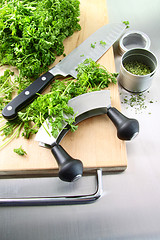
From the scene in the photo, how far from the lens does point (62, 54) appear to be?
4.61ft

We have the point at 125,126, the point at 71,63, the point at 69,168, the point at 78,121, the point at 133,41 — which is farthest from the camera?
the point at 133,41

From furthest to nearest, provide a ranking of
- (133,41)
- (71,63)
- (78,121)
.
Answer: (133,41)
(71,63)
(78,121)

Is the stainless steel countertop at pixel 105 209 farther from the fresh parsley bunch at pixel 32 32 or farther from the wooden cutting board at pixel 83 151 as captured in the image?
the fresh parsley bunch at pixel 32 32

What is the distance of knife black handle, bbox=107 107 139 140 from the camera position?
1031 mm

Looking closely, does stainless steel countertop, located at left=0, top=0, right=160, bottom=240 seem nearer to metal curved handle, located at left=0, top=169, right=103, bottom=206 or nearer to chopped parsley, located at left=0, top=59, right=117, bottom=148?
metal curved handle, located at left=0, top=169, right=103, bottom=206

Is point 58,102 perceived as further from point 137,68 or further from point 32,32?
point 137,68

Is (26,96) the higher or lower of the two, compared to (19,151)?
higher

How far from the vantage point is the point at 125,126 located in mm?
1037

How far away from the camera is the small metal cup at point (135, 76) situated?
1229 mm

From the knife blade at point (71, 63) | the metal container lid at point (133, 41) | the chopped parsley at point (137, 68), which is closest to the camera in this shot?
the knife blade at point (71, 63)

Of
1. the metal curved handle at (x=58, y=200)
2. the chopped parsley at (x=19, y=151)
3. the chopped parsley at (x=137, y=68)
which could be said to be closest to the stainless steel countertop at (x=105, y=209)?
the metal curved handle at (x=58, y=200)

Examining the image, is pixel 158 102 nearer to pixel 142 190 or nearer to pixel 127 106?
pixel 127 106

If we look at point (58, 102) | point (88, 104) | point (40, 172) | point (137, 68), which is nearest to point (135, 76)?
point (137, 68)

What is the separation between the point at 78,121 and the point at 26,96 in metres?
0.28
